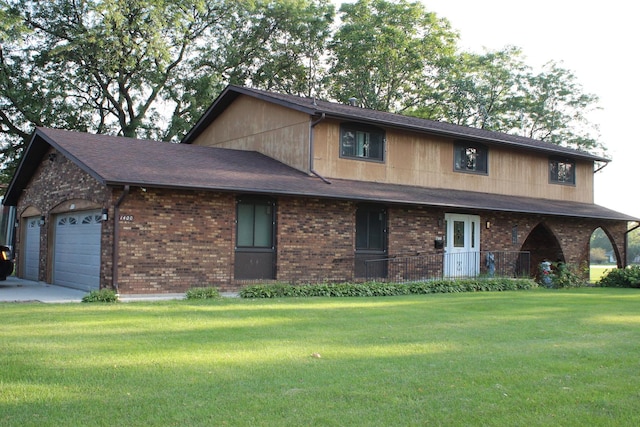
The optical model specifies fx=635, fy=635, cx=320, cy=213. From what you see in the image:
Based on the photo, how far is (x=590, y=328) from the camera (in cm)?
1038

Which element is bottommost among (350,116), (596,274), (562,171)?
(596,274)

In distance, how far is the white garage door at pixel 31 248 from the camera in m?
19.5

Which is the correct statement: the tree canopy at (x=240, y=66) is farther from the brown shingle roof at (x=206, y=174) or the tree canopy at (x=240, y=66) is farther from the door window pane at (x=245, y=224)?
the door window pane at (x=245, y=224)

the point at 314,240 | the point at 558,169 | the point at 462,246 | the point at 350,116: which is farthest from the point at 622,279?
the point at 314,240

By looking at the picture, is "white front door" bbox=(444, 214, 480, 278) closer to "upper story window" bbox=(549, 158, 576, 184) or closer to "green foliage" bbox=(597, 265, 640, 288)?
"green foliage" bbox=(597, 265, 640, 288)

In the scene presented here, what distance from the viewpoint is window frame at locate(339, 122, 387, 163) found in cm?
1955

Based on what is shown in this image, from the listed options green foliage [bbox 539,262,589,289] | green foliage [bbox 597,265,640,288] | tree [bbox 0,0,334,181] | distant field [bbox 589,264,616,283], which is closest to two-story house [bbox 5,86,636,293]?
green foliage [bbox 539,262,589,289]

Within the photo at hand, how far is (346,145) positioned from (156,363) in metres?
13.5

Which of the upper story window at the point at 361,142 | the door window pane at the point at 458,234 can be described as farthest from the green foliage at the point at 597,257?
the upper story window at the point at 361,142

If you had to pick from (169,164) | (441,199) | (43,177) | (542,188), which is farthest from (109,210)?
(542,188)

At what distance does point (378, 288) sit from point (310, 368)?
9486 mm

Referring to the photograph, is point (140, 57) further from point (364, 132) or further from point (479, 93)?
point (479, 93)

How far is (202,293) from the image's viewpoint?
13.9m

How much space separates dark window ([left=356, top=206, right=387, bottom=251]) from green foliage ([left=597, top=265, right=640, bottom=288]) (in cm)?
941
